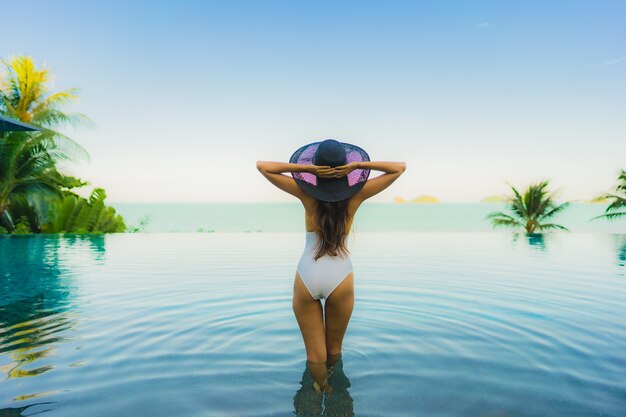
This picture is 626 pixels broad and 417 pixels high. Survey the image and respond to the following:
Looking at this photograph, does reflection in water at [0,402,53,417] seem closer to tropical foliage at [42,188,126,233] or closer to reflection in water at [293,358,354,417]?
reflection in water at [293,358,354,417]

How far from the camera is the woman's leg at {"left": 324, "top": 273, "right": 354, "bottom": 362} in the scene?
9.45 feet

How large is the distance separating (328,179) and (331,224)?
0.28 m

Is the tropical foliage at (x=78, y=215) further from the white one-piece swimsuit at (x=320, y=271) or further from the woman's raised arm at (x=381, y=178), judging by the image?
the woman's raised arm at (x=381, y=178)

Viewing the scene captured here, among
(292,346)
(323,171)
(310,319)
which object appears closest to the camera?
(323,171)

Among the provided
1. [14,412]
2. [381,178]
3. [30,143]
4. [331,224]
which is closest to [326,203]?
[331,224]

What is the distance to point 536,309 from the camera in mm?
5543

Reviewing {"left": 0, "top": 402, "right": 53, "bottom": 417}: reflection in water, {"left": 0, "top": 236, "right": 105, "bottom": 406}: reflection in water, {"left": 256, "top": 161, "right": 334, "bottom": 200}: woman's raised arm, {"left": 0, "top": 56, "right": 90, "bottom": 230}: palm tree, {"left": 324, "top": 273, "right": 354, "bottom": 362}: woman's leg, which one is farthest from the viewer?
{"left": 0, "top": 56, "right": 90, "bottom": 230}: palm tree

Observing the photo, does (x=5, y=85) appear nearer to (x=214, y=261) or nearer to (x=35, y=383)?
(x=214, y=261)

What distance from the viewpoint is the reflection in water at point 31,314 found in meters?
3.50

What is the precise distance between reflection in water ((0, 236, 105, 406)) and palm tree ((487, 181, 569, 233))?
55.3ft

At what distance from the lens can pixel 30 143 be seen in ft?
57.1

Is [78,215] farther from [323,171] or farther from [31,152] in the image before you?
[323,171]

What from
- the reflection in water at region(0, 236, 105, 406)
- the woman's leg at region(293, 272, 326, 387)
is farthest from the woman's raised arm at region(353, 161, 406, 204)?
the reflection in water at region(0, 236, 105, 406)

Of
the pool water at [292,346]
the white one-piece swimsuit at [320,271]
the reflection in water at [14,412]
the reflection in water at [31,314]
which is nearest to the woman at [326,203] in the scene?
the white one-piece swimsuit at [320,271]
